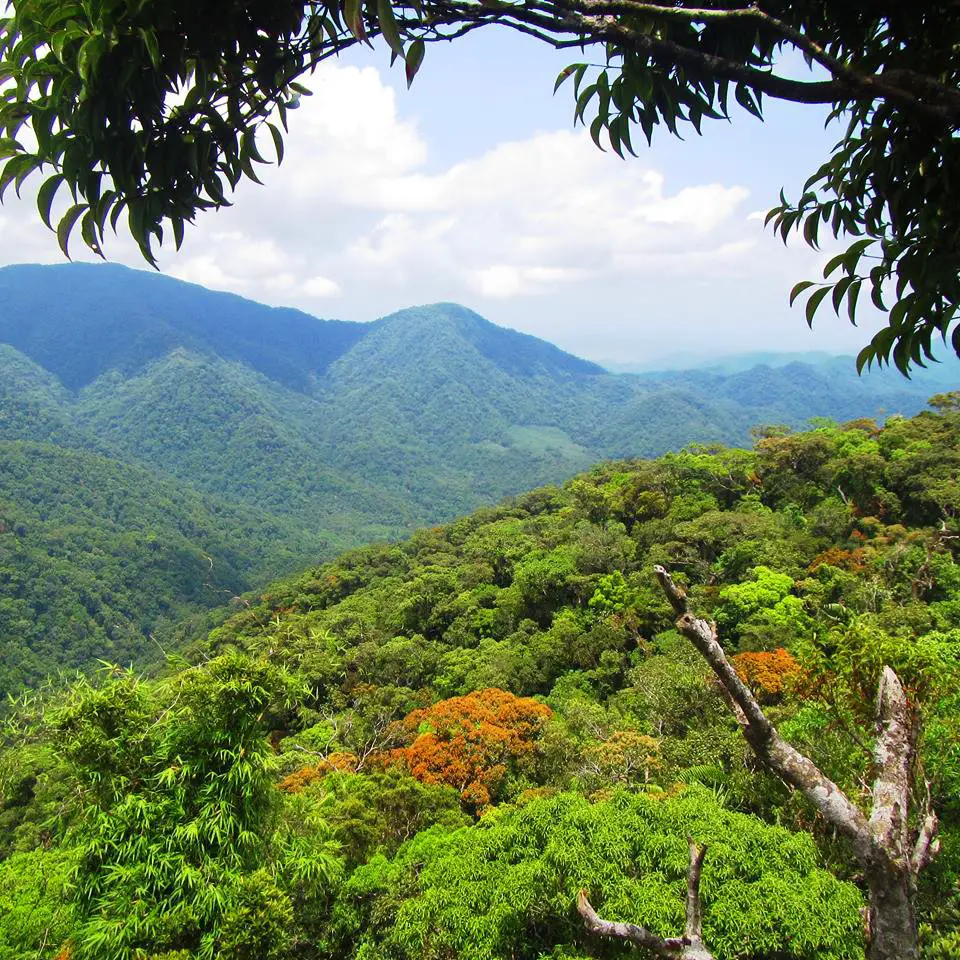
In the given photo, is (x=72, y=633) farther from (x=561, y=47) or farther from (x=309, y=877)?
(x=561, y=47)

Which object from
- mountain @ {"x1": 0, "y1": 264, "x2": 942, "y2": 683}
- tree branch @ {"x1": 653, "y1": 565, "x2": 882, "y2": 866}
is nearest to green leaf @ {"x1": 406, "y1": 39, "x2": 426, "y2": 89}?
tree branch @ {"x1": 653, "y1": 565, "x2": 882, "y2": 866}

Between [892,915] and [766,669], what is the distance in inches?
564

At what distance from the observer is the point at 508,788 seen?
42.0 feet

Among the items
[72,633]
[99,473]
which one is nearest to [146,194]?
[72,633]

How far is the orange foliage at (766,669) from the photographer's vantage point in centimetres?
1405

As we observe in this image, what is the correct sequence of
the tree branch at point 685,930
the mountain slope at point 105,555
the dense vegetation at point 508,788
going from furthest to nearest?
1. the mountain slope at point 105,555
2. the dense vegetation at point 508,788
3. the tree branch at point 685,930

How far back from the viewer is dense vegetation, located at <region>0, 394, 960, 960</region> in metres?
6.39

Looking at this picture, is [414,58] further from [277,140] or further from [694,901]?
[694,901]

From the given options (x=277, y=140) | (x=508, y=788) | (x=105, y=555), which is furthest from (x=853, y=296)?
(x=105, y=555)

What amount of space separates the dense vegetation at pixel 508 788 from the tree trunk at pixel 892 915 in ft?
13.7

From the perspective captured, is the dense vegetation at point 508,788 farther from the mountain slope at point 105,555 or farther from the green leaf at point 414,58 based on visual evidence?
the mountain slope at point 105,555

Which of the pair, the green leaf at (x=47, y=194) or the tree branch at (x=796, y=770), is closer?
the green leaf at (x=47, y=194)

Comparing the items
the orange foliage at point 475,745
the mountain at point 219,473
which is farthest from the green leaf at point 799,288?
the mountain at point 219,473

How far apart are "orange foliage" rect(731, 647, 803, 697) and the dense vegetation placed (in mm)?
93
